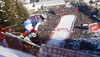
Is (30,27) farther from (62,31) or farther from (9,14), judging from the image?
(62,31)

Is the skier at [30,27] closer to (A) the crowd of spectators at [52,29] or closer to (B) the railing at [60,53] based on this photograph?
(A) the crowd of spectators at [52,29]

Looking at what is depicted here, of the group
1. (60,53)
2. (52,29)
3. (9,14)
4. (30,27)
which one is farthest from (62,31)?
(60,53)

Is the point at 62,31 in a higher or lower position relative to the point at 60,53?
lower

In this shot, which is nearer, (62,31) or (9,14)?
(9,14)

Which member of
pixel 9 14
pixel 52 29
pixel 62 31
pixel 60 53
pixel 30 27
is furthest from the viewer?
pixel 52 29

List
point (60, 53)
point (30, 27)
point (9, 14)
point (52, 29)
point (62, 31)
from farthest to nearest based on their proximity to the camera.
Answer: point (52, 29) → point (62, 31) → point (9, 14) → point (30, 27) → point (60, 53)

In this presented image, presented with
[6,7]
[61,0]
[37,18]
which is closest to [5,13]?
[6,7]

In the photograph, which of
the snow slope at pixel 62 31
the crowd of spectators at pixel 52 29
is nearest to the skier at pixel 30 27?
the crowd of spectators at pixel 52 29

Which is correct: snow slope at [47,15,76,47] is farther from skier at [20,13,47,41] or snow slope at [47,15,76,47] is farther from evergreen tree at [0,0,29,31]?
evergreen tree at [0,0,29,31]

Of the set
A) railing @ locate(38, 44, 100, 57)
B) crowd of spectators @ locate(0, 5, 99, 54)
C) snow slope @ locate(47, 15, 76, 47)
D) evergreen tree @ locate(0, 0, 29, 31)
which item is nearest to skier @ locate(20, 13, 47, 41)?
crowd of spectators @ locate(0, 5, 99, 54)
